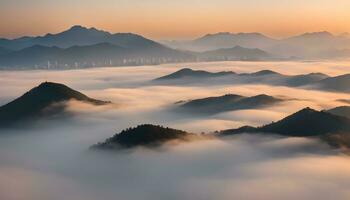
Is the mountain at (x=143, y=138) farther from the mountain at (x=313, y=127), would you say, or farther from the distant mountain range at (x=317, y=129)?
the mountain at (x=313, y=127)

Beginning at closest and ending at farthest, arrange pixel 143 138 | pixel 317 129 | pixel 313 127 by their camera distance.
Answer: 1. pixel 143 138
2. pixel 317 129
3. pixel 313 127

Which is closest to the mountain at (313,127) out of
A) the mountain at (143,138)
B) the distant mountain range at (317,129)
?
the distant mountain range at (317,129)

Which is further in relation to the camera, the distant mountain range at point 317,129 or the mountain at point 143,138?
the distant mountain range at point 317,129

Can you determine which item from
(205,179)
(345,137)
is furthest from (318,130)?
(205,179)

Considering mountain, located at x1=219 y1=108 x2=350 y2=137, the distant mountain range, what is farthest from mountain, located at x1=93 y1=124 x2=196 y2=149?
mountain, located at x1=219 y1=108 x2=350 y2=137

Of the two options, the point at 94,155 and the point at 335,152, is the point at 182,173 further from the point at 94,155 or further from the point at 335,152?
the point at 335,152

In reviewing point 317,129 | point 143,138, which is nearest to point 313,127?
point 317,129

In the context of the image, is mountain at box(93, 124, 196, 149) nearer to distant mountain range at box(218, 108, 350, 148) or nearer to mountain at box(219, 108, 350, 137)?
distant mountain range at box(218, 108, 350, 148)

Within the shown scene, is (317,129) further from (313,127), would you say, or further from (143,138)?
(143,138)
